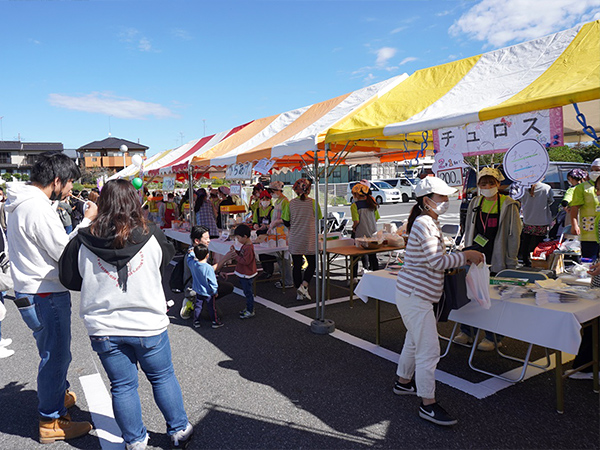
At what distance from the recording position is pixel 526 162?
325cm

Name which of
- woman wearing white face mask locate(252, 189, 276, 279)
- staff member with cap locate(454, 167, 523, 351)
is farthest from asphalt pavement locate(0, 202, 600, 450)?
woman wearing white face mask locate(252, 189, 276, 279)

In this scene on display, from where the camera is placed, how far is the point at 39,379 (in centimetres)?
285

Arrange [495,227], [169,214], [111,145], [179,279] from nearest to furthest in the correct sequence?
[495,227]
[179,279]
[169,214]
[111,145]

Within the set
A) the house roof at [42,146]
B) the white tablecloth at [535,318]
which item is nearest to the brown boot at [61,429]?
the white tablecloth at [535,318]

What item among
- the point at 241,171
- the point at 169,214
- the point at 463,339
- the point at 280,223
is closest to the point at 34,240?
the point at 463,339

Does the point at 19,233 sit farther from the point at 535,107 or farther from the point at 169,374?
the point at 535,107

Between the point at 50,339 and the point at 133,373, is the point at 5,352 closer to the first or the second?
the point at 50,339

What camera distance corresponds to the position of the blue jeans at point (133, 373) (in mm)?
2385

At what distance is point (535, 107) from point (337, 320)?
338cm

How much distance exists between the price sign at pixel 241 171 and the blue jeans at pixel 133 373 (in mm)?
4523

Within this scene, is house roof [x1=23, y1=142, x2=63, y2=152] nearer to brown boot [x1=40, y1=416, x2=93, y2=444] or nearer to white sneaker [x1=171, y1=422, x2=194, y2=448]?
brown boot [x1=40, y1=416, x2=93, y2=444]

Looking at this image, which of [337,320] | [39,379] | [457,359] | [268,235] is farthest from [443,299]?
[268,235]

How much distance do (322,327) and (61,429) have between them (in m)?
2.74

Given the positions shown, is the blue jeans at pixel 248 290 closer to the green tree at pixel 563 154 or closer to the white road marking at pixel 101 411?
the white road marking at pixel 101 411
